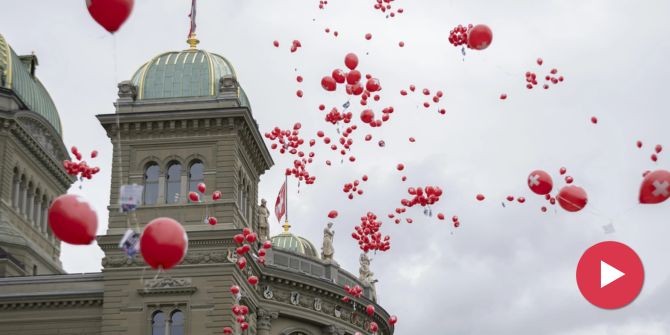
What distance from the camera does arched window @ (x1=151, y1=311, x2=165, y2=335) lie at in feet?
174

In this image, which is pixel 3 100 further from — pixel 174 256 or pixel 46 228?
pixel 174 256

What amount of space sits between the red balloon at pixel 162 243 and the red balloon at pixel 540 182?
1035cm

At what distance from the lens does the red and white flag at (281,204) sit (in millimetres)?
65250

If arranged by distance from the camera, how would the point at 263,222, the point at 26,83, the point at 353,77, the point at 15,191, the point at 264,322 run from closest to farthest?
the point at 353,77 < the point at 264,322 < the point at 263,222 < the point at 15,191 < the point at 26,83

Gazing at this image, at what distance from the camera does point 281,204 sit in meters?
66.4

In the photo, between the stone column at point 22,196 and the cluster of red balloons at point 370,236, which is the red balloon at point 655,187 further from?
the stone column at point 22,196

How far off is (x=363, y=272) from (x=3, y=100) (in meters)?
24.9

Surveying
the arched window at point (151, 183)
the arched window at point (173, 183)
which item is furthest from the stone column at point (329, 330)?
the arched window at point (151, 183)

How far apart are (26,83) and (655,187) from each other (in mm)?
58033

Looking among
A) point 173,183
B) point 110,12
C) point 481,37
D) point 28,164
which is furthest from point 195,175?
point 110,12

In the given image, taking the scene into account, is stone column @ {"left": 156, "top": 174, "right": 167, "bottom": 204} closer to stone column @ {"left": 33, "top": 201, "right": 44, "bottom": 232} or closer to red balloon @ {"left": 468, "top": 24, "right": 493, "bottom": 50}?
stone column @ {"left": 33, "top": 201, "right": 44, "bottom": 232}

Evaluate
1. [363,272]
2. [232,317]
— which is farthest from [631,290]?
[363,272]

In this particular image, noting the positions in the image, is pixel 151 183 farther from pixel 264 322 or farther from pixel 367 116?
pixel 367 116

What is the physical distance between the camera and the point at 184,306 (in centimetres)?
5328
